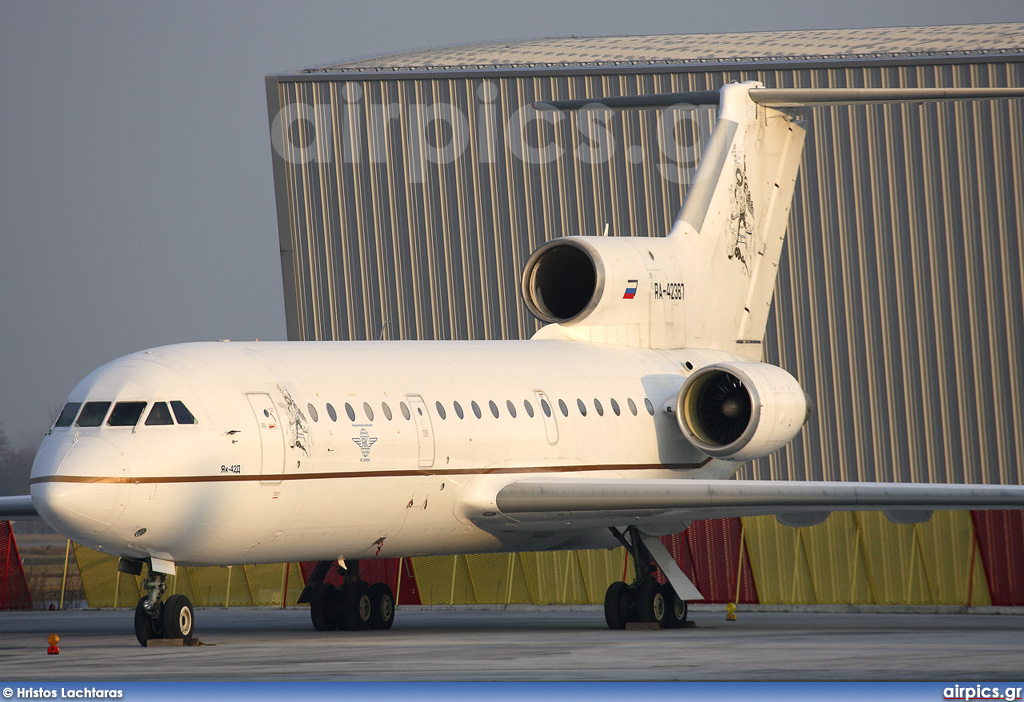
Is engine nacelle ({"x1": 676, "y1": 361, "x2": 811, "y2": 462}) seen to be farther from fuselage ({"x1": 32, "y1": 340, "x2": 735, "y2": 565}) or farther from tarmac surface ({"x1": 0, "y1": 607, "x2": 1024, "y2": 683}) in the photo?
tarmac surface ({"x1": 0, "y1": 607, "x2": 1024, "y2": 683})

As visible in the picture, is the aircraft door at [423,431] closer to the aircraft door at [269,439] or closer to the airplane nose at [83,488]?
the aircraft door at [269,439]

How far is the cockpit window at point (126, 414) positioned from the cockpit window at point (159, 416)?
11 centimetres

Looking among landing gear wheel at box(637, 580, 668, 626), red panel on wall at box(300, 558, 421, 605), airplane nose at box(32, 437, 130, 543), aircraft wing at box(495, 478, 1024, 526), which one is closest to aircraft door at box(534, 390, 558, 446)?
aircraft wing at box(495, 478, 1024, 526)

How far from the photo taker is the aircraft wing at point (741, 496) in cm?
1788

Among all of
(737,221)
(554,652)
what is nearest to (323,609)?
(554,652)

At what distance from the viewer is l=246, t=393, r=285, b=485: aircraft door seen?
53.3 feet

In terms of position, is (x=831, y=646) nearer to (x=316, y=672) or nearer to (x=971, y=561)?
(x=316, y=672)

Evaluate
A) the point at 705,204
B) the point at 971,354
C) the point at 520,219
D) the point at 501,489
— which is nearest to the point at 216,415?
the point at 501,489

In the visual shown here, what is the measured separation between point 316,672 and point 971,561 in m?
13.1

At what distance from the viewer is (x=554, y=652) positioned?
548 inches

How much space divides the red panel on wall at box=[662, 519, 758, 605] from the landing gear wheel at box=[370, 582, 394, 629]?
666 cm

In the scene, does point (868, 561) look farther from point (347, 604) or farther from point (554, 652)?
point (554, 652)

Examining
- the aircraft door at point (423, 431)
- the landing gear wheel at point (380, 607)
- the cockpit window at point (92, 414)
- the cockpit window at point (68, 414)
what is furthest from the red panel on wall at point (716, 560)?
the cockpit window at point (68, 414)

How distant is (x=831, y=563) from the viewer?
23516mm
